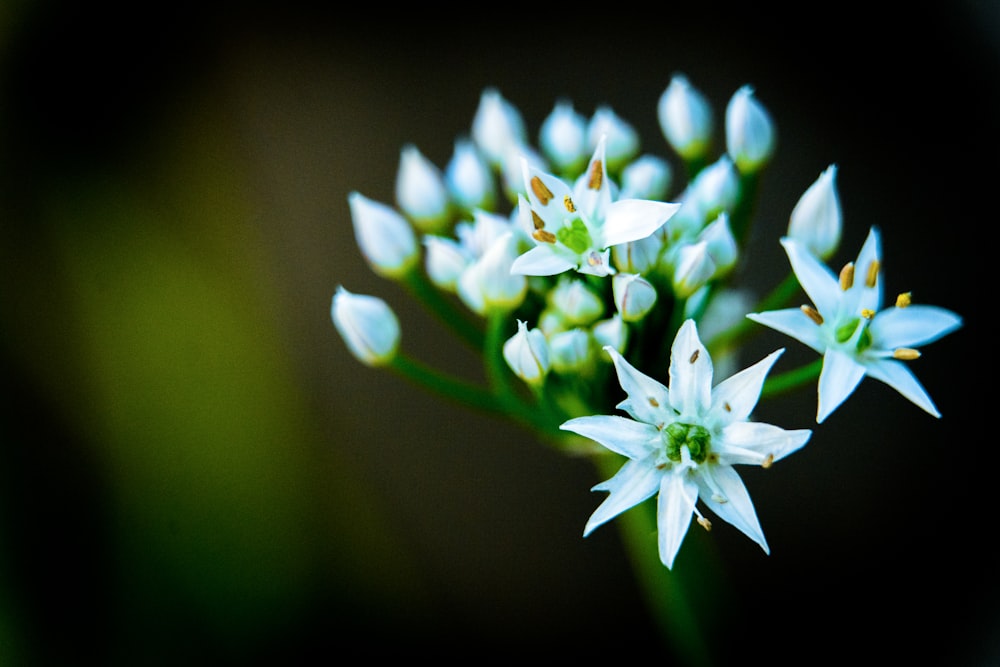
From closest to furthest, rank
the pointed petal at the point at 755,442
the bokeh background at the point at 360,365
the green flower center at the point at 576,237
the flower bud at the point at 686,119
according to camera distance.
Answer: the pointed petal at the point at 755,442, the green flower center at the point at 576,237, the flower bud at the point at 686,119, the bokeh background at the point at 360,365

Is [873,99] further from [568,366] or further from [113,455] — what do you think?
[113,455]

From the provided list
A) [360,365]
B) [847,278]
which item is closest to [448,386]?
[847,278]

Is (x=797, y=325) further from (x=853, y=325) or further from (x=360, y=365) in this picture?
(x=360, y=365)

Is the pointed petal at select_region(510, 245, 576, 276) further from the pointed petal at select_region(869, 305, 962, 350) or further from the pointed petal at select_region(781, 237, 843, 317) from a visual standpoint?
the pointed petal at select_region(869, 305, 962, 350)

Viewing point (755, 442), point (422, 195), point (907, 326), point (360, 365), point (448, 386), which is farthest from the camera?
point (360, 365)

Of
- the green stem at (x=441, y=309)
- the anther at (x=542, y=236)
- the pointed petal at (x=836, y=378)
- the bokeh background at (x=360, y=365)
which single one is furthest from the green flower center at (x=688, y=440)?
the bokeh background at (x=360, y=365)

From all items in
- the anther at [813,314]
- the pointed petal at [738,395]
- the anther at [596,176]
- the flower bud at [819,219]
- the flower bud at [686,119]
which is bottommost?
the pointed petal at [738,395]

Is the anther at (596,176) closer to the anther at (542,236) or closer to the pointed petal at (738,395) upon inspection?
the anther at (542,236)
